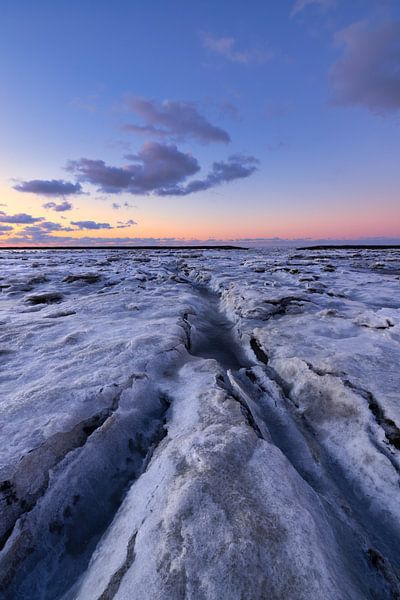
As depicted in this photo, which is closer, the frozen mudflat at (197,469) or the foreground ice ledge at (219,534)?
the foreground ice ledge at (219,534)

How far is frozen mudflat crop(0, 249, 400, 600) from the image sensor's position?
1.49 m

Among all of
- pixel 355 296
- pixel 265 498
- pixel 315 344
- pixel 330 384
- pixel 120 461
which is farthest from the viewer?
pixel 355 296

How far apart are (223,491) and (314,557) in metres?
0.55

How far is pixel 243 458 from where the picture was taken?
207 centimetres

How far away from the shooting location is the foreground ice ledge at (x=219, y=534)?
1.38m

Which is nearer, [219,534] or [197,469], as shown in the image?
[219,534]

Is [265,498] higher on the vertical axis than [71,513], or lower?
higher

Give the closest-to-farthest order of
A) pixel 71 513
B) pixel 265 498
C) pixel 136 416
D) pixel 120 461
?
pixel 265 498, pixel 71 513, pixel 120 461, pixel 136 416

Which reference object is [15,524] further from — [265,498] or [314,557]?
[314,557]

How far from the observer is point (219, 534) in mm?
1552

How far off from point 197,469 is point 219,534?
45 cm

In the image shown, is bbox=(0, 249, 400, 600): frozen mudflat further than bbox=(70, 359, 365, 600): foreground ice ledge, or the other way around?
bbox=(0, 249, 400, 600): frozen mudflat

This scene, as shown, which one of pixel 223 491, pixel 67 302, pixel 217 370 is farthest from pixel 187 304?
pixel 223 491

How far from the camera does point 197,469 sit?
197 centimetres
